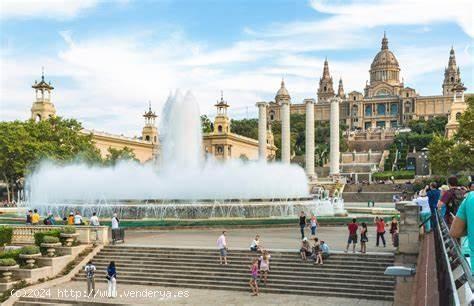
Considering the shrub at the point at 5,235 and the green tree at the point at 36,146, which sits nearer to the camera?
the shrub at the point at 5,235

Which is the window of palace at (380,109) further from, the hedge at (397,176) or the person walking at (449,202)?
the person walking at (449,202)

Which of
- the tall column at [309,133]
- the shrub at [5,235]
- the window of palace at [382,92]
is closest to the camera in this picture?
the shrub at [5,235]

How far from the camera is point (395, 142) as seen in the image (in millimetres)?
134250

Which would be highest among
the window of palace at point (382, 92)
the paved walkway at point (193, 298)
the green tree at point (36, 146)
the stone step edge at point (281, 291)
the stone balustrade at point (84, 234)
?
the window of palace at point (382, 92)

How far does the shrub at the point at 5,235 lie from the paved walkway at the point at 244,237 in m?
5.02

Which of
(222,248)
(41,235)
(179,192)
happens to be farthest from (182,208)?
Result: (222,248)

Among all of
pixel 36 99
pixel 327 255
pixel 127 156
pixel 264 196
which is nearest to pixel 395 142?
pixel 127 156

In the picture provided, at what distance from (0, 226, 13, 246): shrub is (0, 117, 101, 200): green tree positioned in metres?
35.5

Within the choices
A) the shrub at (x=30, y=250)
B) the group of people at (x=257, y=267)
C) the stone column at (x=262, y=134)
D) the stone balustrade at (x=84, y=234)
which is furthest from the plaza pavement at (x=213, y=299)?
the stone column at (x=262, y=134)

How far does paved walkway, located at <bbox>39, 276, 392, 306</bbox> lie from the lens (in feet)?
55.7

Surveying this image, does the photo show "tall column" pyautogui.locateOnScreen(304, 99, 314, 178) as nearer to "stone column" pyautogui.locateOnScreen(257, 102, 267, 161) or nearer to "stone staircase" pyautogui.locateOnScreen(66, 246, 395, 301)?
"stone column" pyautogui.locateOnScreen(257, 102, 267, 161)

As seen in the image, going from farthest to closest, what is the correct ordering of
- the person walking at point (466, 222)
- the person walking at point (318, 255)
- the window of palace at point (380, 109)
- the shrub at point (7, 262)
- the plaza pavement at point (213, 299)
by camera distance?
the window of palace at point (380, 109), the shrub at point (7, 262), the person walking at point (318, 255), the plaza pavement at point (213, 299), the person walking at point (466, 222)

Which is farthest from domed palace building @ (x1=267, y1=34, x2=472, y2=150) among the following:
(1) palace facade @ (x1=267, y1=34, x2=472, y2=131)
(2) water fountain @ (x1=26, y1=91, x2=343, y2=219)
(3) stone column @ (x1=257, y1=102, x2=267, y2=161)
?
(2) water fountain @ (x1=26, y1=91, x2=343, y2=219)

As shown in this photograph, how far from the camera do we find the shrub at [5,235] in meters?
24.0
